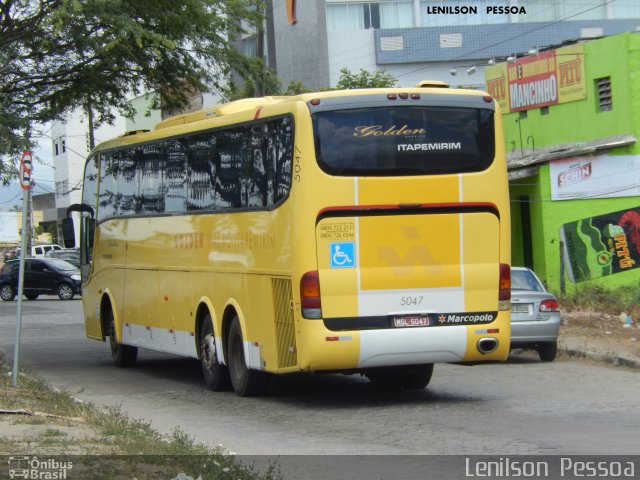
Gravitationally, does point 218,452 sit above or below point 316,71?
below

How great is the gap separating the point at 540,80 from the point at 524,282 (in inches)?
570

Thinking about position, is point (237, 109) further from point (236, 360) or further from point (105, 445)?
point (105, 445)

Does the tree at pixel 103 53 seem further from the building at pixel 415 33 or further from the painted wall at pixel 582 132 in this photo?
the building at pixel 415 33

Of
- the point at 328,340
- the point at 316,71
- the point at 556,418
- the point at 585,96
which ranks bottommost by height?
the point at 556,418

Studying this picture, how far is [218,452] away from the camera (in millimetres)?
9086

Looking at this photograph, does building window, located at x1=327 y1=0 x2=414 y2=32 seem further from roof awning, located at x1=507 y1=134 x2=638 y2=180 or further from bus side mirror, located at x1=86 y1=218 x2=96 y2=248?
bus side mirror, located at x1=86 y1=218 x2=96 y2=248

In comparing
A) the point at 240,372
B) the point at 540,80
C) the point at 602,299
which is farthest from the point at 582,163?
the point at 240,372

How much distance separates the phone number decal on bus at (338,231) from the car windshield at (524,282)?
Result: 22.8ft

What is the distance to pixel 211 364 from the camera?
15.2m

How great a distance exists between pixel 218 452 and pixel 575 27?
4679 centimetres

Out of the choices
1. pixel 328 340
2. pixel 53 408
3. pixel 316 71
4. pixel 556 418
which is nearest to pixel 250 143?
pixel 328 340

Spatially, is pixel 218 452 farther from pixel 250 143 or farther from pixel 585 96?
pixel 585 96

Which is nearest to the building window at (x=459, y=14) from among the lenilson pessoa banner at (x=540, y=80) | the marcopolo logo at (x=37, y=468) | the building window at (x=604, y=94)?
the lenilson pessoa banner at (x=540, y=80)

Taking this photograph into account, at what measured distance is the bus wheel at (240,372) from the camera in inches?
555
